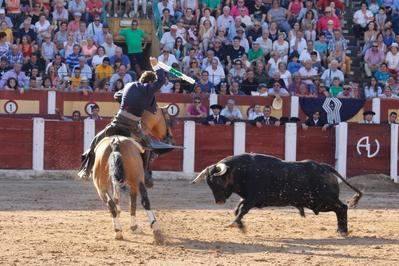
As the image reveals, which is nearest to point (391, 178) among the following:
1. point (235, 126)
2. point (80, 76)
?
point (235, 126)

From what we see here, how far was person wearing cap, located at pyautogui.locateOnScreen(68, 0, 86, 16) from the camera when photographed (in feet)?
67.5

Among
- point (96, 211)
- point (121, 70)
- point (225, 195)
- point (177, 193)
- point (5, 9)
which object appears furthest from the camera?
point (5, 9)

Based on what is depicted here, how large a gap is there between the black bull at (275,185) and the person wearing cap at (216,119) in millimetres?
7725

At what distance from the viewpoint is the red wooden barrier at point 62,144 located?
60.4 ft

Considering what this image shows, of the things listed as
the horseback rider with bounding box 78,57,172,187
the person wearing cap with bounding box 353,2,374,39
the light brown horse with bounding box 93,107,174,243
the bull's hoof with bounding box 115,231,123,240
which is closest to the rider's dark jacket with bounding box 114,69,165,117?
the horseback rider with bounding box 78,57,172,187

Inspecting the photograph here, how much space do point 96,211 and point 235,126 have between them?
233 inches

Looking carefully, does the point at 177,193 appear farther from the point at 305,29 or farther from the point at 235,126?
the point at 305,29

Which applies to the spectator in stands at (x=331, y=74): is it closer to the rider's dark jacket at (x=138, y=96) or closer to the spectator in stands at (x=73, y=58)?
the spectator in stands at (x=73, y=58)

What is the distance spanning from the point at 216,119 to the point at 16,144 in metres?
3.40

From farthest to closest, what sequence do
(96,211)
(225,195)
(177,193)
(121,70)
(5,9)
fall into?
1. (5,9)
2. (121,70)
3. (177,193)
4. (96,211)
5. (225,195)

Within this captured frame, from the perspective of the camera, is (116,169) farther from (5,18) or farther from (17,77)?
(5,18)

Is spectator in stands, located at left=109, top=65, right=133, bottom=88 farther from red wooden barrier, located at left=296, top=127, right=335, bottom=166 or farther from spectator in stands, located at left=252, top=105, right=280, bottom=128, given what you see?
red wooden barrier, located at left=296, top=127, right=335, bottom=166

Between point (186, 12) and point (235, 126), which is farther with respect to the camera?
point (186, 12)

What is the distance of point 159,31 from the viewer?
21203 mm
